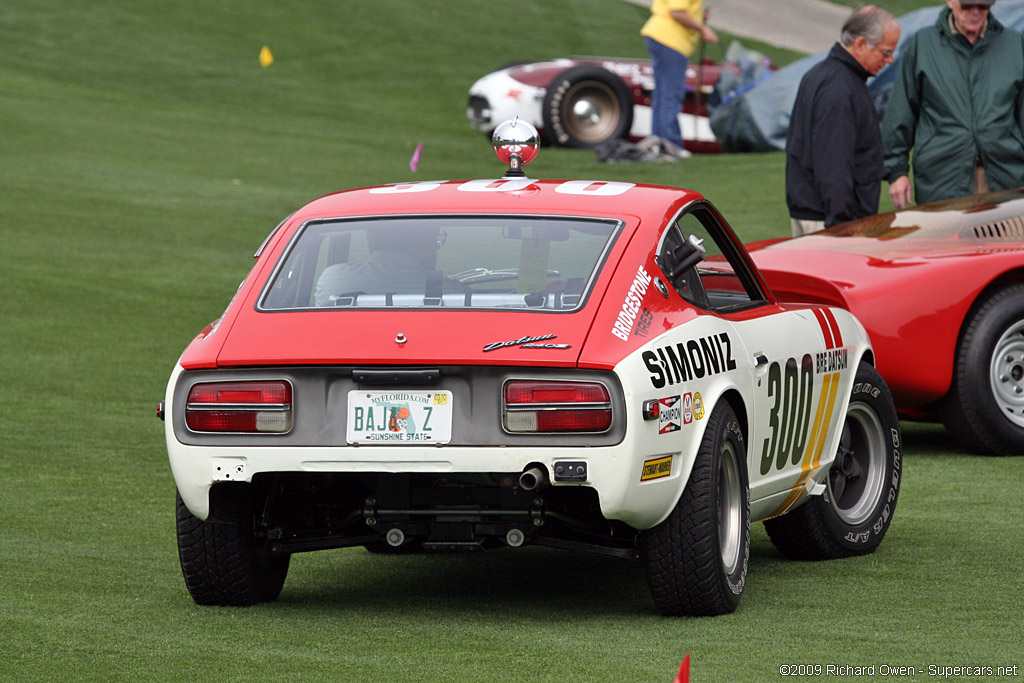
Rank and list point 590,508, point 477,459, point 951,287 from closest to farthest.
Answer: point 477,459 < point 590,508 < point 951,287

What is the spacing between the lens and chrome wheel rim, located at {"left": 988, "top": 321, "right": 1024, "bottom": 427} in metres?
8.38

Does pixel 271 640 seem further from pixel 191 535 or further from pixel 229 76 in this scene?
pixel 229 76

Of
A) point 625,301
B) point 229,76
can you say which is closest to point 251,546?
point 625,301

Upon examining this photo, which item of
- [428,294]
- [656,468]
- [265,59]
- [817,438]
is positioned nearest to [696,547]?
[656,468]

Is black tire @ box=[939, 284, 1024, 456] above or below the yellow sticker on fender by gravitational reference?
below

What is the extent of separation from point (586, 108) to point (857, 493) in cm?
1489

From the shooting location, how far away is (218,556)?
550 cm

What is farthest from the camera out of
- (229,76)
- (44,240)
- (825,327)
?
(229,76)

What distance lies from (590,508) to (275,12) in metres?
28.0

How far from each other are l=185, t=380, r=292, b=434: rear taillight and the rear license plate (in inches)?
7.8

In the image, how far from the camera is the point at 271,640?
510cm

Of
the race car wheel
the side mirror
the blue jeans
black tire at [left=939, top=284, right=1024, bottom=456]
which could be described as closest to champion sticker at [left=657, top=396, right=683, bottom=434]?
the side mirror

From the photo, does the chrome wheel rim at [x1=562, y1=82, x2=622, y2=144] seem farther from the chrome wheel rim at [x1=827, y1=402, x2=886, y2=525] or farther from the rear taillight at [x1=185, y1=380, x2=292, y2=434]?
the rear taillight at [x1=185, y1=380, x2=292, y2=434]

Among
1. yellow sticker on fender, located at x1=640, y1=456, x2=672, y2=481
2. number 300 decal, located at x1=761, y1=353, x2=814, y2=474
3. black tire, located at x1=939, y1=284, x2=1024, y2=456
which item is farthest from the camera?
black tire, located at x1=939, y1=284, x2=1024, y2=456
